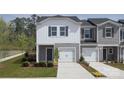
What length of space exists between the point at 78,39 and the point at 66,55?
7.81ft

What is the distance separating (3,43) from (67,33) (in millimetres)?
30334

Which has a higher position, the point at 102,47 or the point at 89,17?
the point at 89,17

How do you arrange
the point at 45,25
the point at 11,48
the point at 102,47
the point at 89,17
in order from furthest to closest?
1. the point at 11,48
2. the point at 89,17
3. the point at 102,47
4. the point at 45,25

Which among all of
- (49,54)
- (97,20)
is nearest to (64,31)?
(49,54)

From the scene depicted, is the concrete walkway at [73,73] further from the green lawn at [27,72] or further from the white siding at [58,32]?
the white siding at [58,32]

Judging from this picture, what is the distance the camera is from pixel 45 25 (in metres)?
38.5

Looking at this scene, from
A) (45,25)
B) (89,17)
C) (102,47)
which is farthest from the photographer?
(89,17)

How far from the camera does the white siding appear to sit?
1515 inches

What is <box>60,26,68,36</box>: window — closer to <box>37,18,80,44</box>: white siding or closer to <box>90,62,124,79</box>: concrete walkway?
<box>37,18,80,44</box>: white siding

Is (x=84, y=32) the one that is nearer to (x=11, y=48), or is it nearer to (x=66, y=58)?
(x=66, y=58)

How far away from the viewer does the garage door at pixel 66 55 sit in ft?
129

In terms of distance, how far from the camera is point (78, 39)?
3934 cm
